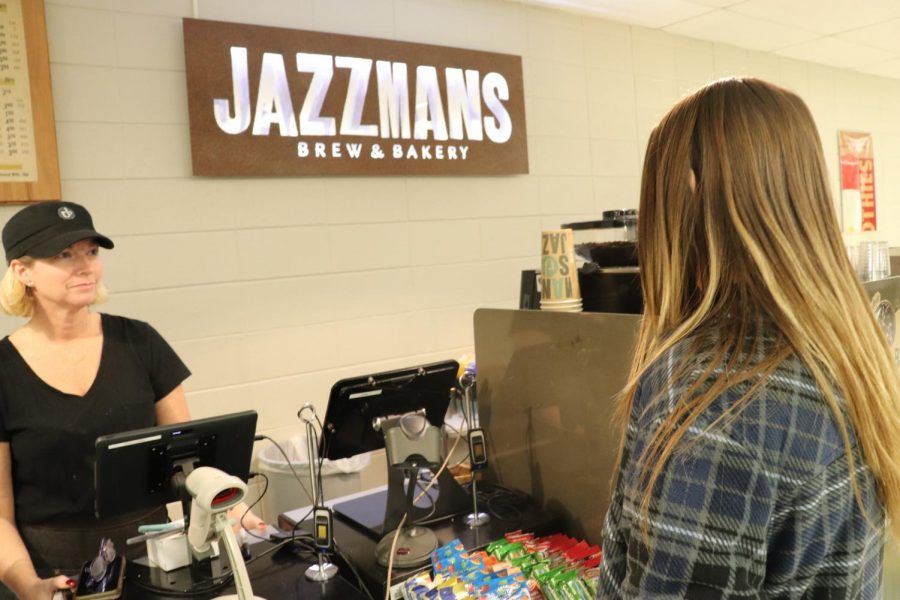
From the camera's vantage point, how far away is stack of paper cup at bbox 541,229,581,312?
71.7 inches

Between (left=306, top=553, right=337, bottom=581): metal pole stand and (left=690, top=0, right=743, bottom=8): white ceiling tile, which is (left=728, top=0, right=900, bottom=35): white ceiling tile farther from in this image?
(left=306, top=553, right=337, bottom=581): metal pole stand

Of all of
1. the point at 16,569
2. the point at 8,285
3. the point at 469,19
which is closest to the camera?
the point at 16,569

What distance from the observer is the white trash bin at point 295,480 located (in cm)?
288

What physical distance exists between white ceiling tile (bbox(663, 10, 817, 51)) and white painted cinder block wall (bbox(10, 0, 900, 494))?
18cm

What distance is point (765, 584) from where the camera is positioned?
0.78 meters

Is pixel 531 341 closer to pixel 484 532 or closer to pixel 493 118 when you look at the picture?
pixel 484 532

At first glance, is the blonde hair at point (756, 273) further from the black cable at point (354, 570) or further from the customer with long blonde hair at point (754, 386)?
the black cable at point (354, 570)

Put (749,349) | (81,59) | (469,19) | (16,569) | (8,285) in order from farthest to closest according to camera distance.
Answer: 1. (469,19)
2. (81,59)
3. (8,285)
4. (16,569)
5. (749,349)

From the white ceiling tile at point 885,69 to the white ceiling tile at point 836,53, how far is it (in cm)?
14

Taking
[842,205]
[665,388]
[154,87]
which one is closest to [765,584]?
[665,388]

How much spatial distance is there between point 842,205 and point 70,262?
5482 mm

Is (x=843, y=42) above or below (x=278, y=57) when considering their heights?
above

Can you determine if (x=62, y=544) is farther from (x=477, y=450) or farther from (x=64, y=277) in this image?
(x=477, y=450)

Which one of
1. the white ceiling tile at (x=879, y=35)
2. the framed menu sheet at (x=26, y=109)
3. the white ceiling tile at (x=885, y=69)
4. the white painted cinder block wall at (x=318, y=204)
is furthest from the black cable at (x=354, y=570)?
the white ceiling tile at (x=885, y=69)
